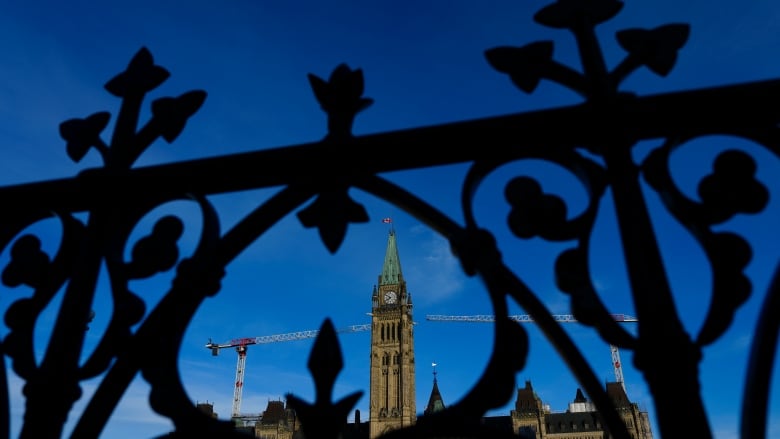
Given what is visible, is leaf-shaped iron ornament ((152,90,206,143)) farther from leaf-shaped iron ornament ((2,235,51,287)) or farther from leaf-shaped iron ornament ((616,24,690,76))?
leaf-shaped iron ornament ((616,24,690,76))

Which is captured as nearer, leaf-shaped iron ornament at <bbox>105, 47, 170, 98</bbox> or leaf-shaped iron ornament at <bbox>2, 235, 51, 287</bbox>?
leaf-shaped iron ornament at <bbox>2, 235, 51, 287</bbox>

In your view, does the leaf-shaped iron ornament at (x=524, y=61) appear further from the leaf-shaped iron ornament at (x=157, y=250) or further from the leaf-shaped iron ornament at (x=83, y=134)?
the leaf-shaped iron ornament at (x=83, y=134)

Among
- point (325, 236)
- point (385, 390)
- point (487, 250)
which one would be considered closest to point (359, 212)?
point (325, 236)

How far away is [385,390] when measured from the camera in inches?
2717

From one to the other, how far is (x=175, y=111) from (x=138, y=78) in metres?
0.29

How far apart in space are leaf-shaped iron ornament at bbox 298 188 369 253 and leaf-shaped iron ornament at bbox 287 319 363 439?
27cm

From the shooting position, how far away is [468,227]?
1.30m

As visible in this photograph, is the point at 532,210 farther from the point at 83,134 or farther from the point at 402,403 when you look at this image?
the point at 402,403

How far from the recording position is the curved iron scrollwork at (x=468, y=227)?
1.09 metres

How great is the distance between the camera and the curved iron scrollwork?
1092 mm

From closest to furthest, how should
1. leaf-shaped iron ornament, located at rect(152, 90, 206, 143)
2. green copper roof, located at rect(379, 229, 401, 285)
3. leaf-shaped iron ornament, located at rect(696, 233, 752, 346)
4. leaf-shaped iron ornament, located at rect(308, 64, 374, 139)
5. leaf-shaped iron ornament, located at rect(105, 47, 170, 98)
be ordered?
leaf-shaped iron ornament, located at rect(696, 233, 752, 346)
leaf-shaped iron ornament, located at rect(308, 64, 374, 139)
leaf-shaped iron ornament, located at rect(152, 90, 206, 143)
leaf-shaped iron ornament, located at rect(105, 47, 170, 98)
green copper roof, located at rect(379, 229, 401, 285)

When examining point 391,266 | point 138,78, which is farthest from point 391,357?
point 138,78

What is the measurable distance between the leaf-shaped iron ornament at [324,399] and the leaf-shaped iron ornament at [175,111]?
35.0 inches

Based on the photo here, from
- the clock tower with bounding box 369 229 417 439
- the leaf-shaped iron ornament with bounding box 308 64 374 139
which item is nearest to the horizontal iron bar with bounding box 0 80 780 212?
the leaf-shaped iron ornament with bounding box 308 64 374 139
